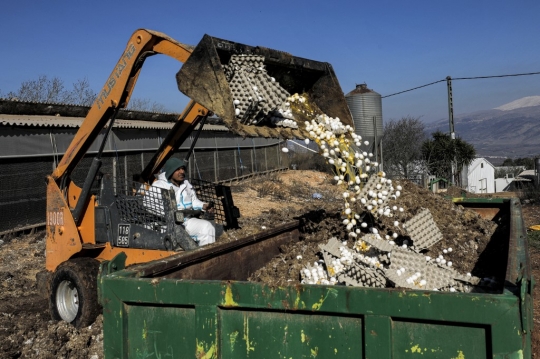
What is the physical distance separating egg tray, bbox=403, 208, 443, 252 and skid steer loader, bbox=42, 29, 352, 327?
1.39 meters

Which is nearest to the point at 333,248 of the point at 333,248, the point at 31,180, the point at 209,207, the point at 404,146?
the point at 333,248

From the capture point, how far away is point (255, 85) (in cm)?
483

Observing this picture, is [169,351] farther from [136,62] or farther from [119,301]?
[136,62]

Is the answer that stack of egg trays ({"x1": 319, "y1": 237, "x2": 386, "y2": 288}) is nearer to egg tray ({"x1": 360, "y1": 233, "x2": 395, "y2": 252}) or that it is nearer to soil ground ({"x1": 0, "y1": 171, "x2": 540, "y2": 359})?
egg tray ({"x1": 360, "y1": 233, "x2": 395, "y2": 252})

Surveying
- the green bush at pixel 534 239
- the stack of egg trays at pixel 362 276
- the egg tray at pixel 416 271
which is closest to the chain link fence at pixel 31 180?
the stack of egg trays at pixel 362 276

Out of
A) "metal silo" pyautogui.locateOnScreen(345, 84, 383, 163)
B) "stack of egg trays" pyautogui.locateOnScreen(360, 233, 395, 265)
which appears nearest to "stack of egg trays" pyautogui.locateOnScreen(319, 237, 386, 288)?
"stack of egg trays" pyautogui.locateOnScreen(360, 233, 395, 265)

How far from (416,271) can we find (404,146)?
3521cm

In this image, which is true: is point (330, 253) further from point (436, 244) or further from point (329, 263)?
point (436, 244)

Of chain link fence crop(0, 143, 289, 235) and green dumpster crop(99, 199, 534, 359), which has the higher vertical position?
chain link fence crop(0, 143, 289, 235)

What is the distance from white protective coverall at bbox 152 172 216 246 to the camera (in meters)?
6.12

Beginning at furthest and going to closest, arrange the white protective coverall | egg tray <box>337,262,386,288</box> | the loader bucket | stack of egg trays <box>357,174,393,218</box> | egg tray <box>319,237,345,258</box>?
1. the white protective coverall
2. stack of egg trays <box>357,174,393,218</box>
3. egg tray <box>319,237,345,258</box>
4. the loader bucket
5. egg tray <box>337,262,386,288</box>

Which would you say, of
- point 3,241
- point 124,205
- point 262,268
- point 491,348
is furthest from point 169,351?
point 3,241

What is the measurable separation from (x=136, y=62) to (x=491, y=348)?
4676mm

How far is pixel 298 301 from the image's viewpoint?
8.86 ft
